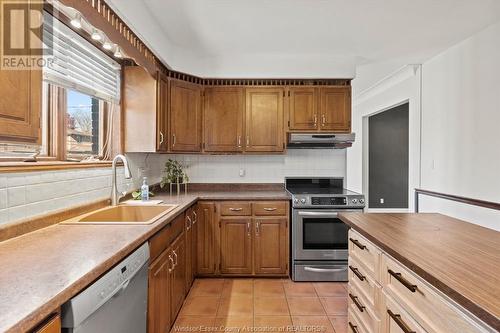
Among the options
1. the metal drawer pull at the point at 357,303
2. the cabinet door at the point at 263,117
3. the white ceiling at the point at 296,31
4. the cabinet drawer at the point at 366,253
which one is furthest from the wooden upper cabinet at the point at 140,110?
the metal drawer pull at the point at 357,303

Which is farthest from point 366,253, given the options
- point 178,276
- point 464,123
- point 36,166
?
point 464,123

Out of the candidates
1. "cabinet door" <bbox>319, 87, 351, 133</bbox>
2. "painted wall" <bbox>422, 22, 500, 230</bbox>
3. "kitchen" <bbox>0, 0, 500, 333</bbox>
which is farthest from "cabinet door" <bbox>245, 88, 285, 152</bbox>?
"painted wall" <bbox>422, 22, 500, 230</bbox>

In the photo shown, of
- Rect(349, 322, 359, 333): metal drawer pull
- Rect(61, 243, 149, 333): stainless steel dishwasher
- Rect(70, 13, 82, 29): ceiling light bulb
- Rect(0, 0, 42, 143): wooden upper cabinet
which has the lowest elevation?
Rect(349, 322, 359, 333): metal drawer pull

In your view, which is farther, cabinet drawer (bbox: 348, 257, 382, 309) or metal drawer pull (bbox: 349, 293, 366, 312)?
metal drawer pull (bbox: 349, 293, 366, 312)

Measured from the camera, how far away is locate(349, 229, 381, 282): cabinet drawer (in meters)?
1.48

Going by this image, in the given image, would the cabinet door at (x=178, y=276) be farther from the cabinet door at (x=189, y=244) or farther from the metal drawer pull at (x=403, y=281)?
the metal drawer pull at (x=403, y=281)

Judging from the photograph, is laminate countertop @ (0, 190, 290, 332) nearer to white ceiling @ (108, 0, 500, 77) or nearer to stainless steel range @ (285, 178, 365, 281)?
white ceiling @ (108, 0, 500, 77)

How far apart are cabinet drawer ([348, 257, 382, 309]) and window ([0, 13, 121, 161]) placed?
6.36ft

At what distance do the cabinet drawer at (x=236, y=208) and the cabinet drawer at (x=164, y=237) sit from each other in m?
0.71

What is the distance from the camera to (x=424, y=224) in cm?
173

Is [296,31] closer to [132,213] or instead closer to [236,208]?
[236,208]

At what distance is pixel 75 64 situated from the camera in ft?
6.57

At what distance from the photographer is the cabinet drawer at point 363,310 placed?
4.86 feet

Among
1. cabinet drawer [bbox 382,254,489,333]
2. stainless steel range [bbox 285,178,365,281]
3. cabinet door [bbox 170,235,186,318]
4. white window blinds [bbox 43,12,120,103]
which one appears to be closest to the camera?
cabinet drawer [bbox 382,254,489,333]
